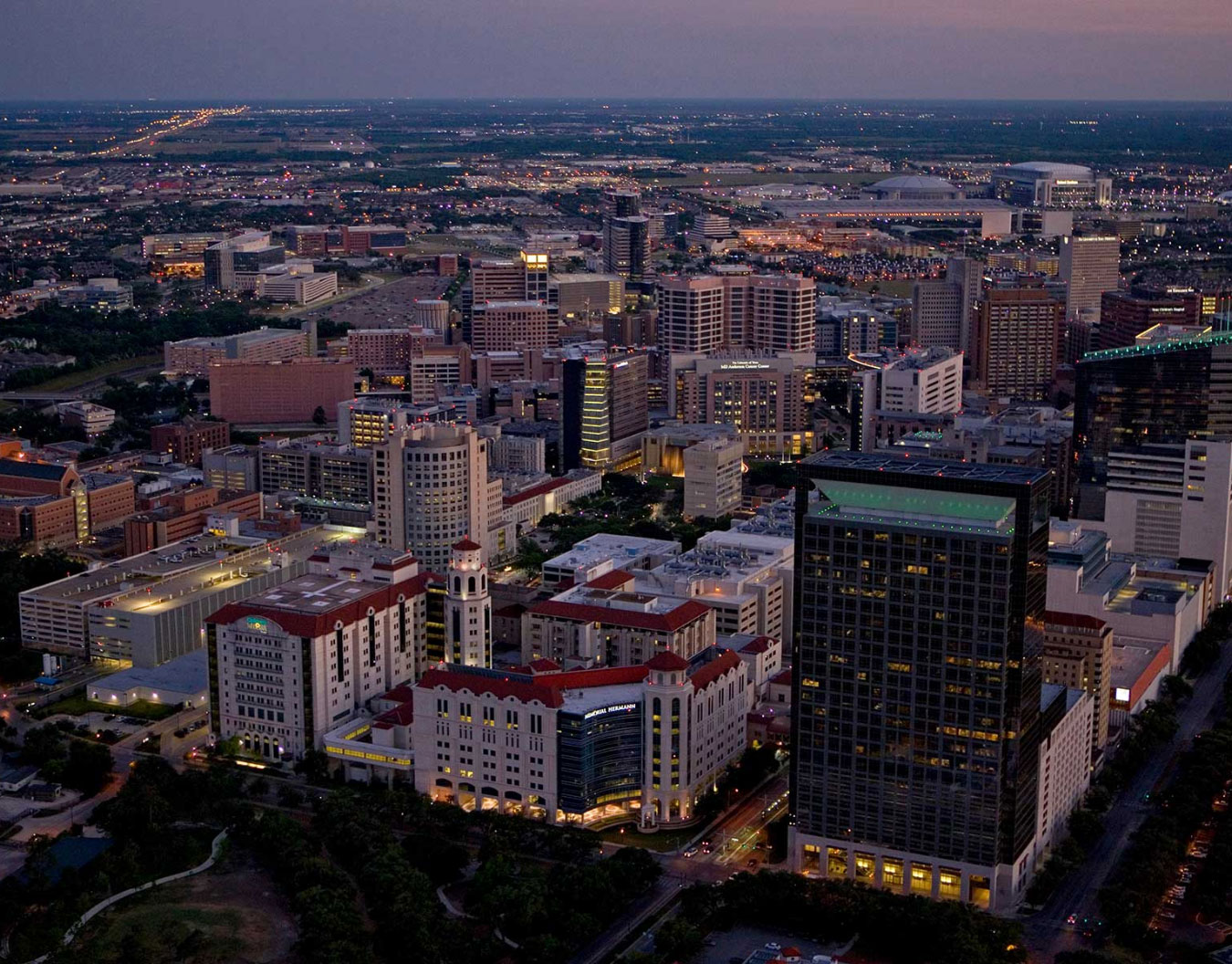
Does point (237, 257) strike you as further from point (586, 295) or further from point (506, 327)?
point (506, 327)

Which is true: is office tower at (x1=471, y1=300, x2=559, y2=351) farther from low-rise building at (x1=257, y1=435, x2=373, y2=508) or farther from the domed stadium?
the domed stadium

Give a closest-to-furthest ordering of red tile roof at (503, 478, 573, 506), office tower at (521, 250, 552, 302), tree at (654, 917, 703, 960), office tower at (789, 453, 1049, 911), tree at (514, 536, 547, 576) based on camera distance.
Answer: tree at (654, 917, 703, 960) → office tower at (789, 453, 1049, 911) → tree at (514, 536, 547, 576) → red tile roof at (503, 478, 573, 506) → office tower at (521, 250, 552, 302)

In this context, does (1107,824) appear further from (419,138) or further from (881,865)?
(419,138)

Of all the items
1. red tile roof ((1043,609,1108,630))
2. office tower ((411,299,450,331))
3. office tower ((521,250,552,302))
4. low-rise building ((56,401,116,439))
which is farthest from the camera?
office tower ((521,250,552,302))

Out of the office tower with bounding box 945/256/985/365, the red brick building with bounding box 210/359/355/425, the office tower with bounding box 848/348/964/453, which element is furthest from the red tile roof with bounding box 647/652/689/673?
the office tower with bounding box 945/256/985/365

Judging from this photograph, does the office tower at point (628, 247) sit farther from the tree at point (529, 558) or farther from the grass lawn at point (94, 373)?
the tree at point (529, 558)

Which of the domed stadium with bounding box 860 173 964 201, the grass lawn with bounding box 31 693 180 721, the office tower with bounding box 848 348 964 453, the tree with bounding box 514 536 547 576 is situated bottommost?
the grass lawn with bounding box 31 693 180 721

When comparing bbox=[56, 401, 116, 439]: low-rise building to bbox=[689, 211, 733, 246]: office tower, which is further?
bbox=[689, 211, 733, 246]: office tower
